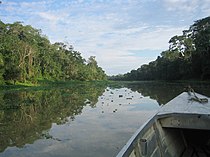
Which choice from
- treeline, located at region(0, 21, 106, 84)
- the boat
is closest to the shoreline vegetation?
treeline, located at region(0, 21, 106, 84)

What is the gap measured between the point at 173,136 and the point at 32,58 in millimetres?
45932

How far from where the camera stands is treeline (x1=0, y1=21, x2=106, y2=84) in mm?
39134

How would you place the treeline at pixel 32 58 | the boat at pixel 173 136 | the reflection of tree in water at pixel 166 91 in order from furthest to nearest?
the treeline at pixel 32 58 < the reflection of tree in water at pixel 166 91 < the boat at pixel 173 136

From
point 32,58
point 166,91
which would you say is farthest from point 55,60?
point 166,91

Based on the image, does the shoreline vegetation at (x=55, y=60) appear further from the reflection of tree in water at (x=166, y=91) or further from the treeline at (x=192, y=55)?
the reflection of tree in water at (x=166, y=91)

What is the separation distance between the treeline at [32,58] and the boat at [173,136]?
112 ft

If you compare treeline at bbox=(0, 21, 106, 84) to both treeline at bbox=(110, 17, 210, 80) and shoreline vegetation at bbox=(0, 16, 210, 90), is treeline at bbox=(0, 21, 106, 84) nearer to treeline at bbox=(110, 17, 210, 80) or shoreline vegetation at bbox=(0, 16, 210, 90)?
shoreline vegetation at bbox=(0, 16, 210, 90)

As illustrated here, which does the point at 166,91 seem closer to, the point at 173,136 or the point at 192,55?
the point at 173,136

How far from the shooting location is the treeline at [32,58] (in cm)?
3913

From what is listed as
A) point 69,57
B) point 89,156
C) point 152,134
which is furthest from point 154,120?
point 69,57

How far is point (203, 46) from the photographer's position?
4325cm

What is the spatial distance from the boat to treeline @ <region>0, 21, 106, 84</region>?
34.2 meters

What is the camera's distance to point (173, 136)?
5.02 m

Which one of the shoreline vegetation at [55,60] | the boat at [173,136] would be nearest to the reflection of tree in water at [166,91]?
the boat at [173,136]
